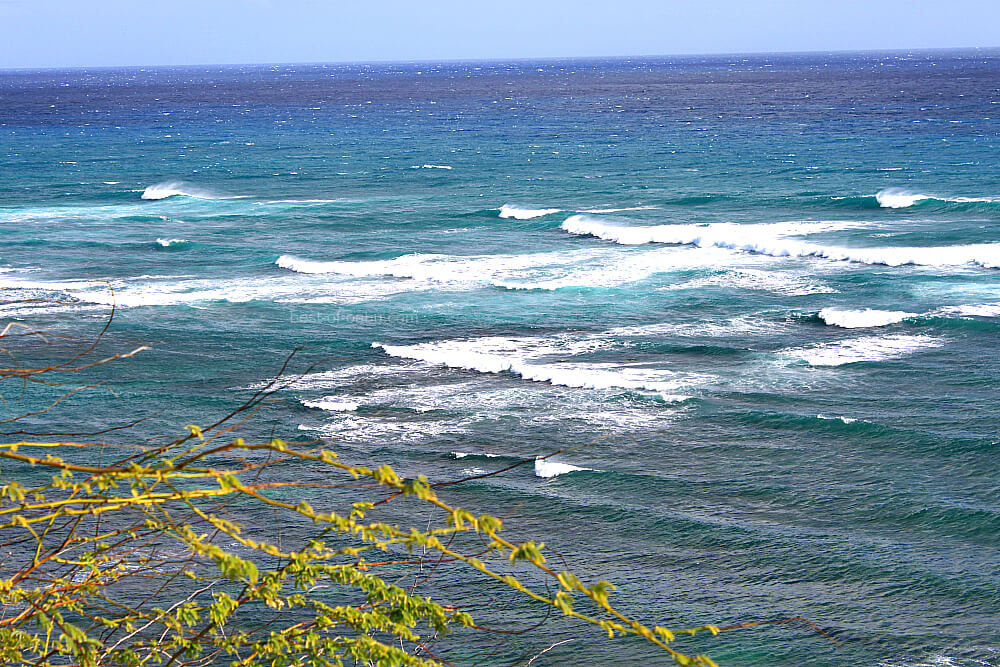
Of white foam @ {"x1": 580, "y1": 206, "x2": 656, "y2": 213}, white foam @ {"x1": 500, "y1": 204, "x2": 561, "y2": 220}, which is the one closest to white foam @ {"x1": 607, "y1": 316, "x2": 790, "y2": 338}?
white foam @ {"x1": 500, "y1": 204, "x2": 561, "y2": 220}

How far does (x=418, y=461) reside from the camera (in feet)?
50.2

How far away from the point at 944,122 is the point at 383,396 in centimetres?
6496

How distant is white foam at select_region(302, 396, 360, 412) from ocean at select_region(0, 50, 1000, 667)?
0.09 metres

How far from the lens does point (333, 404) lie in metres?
17.9

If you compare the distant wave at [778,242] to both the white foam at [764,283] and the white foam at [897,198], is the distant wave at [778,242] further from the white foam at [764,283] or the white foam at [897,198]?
the white foam at [897,198]

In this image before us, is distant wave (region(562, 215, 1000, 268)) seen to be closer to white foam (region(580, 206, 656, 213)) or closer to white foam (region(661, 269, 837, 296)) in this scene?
white foam (region(580, 206, 656, 213))

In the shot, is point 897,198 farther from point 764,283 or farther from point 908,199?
point 764,283

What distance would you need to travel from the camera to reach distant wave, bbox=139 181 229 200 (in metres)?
46.2

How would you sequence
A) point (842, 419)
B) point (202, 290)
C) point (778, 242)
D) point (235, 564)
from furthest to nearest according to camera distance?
1. point (778, 242)
2. point (202, 290)
3. point (842, 419)
4. point (235, 564)

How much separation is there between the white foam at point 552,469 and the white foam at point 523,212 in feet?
79.5

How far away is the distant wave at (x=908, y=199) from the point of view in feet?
127

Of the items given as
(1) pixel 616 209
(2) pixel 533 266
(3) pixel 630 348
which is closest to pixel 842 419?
→ (3) pixel 630 348

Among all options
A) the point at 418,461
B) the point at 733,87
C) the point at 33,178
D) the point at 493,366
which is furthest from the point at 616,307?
the point at 733,87

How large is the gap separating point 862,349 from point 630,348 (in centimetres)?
457
